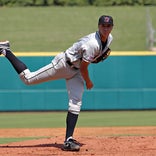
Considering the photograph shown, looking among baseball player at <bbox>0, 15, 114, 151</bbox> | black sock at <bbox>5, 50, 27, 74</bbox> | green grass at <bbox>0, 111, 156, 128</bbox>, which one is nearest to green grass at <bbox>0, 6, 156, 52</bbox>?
green grass at <bbox>0, 111, 156, 128</bbox>

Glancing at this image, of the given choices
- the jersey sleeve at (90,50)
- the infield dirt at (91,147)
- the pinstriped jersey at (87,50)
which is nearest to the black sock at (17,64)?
the pinstriped jersey at (87,50)

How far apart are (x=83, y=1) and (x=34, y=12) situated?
92.0 inches

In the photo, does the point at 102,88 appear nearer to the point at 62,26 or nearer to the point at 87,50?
the point at 87,50

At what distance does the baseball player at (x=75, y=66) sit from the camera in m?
7.38

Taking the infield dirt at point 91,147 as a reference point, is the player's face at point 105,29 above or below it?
above

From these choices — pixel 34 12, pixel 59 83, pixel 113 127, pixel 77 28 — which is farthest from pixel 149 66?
pixel 34 12

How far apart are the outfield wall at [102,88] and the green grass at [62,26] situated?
7.12 m

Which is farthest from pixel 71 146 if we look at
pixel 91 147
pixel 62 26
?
pixel 62 26

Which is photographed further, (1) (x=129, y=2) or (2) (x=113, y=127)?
(1) (x=129, y=2)

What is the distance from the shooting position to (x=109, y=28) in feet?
24.2

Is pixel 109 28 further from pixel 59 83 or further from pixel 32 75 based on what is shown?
pixel 59 83

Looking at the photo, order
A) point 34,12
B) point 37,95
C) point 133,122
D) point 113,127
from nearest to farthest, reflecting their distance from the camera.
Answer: point 113,127 < point 133,122 < point 37,95 < point 34,12

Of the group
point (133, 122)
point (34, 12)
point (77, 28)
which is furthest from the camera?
point (34, 12)

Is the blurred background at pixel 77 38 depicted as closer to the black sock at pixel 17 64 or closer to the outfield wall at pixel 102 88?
the outfield wall at pixel 102 88
